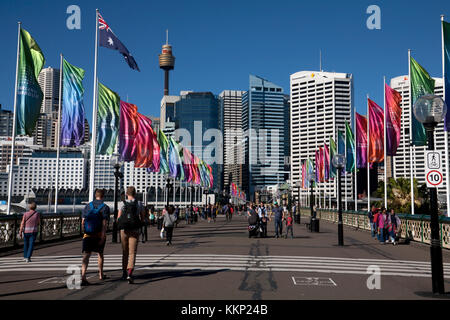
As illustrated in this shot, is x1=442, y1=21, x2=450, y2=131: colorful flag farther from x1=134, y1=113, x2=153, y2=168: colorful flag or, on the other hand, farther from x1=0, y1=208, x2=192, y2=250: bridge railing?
x1=134, y1=113, x2=153, y2=168: colorful flag

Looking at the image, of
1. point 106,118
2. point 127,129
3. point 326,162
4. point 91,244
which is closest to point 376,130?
point 326,162

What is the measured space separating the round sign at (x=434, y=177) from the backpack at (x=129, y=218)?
21.3 feet

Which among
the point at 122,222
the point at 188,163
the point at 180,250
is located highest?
the point at 188,163

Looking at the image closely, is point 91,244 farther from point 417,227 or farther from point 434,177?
point 417,227

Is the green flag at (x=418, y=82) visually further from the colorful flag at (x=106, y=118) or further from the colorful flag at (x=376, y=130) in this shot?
the colorful flag at (x=106, y=118)

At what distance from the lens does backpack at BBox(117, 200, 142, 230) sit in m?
9.77

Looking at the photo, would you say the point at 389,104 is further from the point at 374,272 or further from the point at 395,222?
the point at 374,272

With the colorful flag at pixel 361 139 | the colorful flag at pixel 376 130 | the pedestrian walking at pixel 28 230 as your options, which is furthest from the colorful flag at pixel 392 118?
the pedestrian walking at pixel 28 230

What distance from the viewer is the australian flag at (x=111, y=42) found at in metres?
24.1

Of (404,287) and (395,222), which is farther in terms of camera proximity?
(395,222)

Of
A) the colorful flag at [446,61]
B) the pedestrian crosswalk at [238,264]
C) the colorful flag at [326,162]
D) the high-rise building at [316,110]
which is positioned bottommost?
the pedestrian crosswalk at [238,264]

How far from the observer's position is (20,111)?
21391 mm
